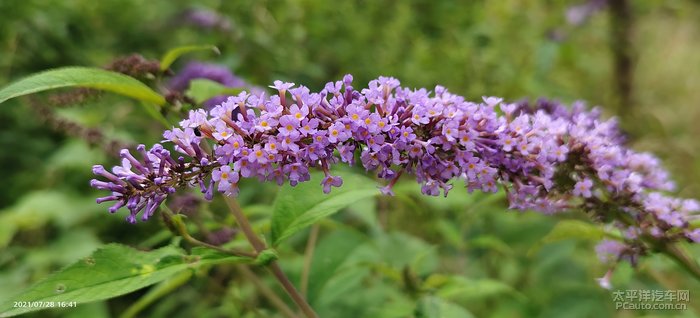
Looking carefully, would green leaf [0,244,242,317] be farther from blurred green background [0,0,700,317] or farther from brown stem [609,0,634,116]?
brown stem [609,0,634,116]

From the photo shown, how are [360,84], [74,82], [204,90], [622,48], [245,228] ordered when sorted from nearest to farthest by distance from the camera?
[74,82]
[245,228]
[204,90]
[360,84]
[622,48]

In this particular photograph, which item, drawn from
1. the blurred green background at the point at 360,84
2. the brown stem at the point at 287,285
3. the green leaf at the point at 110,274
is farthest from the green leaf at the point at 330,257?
the green leaf at the point at 110,274

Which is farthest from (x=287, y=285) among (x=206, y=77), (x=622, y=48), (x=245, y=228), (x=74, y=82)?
(x=622, y=48)

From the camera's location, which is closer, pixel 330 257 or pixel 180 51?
pixel 180 51

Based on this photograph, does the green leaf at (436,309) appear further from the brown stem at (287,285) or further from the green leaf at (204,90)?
the green leaf at (204,90)

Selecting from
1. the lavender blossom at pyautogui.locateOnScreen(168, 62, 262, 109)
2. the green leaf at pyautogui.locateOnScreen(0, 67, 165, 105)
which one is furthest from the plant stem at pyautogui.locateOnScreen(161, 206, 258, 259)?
the lavender blossom at pyautogui.locateOnScreen(168, 62, 262, 109)

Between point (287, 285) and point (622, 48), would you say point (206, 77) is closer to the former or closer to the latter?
point (287, 285)

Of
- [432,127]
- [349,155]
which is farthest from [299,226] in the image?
[432,127]
